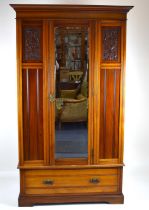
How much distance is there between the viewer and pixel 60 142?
3094 mm

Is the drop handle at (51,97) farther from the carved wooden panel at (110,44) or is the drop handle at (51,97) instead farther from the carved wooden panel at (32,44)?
the carved wooden panel at (110,44)

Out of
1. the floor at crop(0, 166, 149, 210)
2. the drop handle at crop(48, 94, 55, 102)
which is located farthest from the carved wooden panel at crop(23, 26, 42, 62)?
the floor at crop(0, 166, 149, 210)

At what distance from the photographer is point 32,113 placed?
3049 mm

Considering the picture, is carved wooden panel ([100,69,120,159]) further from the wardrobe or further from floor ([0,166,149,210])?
floor ([0,166,149,210])

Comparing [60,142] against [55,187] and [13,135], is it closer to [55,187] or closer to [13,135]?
[55,187]

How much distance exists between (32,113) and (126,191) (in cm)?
129

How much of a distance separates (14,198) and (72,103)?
3.61ft

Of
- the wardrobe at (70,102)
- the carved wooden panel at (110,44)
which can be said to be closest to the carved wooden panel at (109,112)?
the wardrobe at (70,102)

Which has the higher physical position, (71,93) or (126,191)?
(71,93)

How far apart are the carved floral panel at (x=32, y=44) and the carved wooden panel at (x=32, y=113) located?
0.40 feet

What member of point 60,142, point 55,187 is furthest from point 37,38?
point 55,187

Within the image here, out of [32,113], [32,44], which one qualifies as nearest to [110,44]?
[32,44]

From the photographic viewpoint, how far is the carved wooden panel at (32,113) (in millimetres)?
3004

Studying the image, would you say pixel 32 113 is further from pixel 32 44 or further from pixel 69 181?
pixel 69 181
